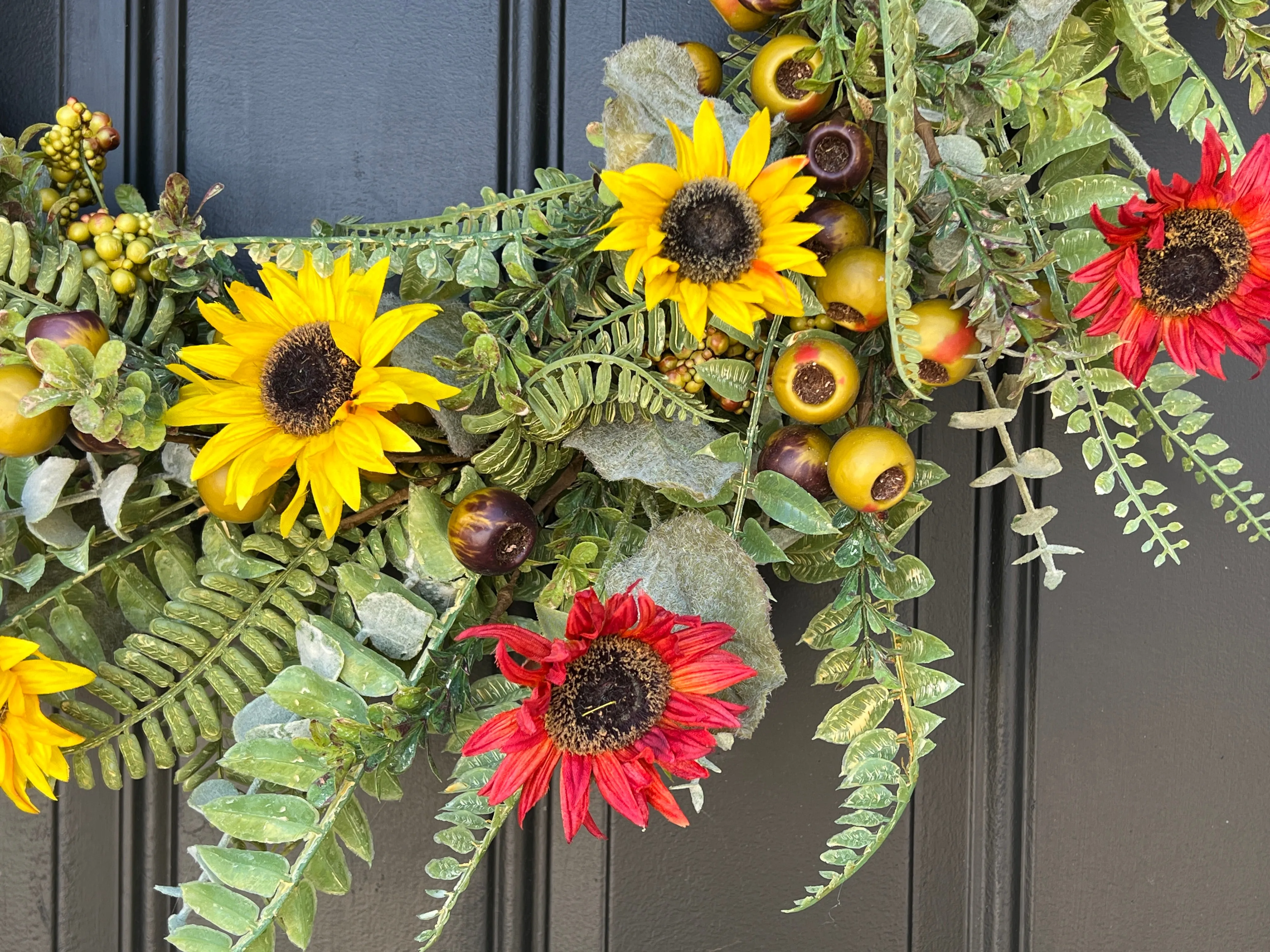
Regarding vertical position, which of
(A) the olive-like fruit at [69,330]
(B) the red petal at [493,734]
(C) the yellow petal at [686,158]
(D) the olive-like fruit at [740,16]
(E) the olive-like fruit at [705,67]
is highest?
(D) the olive-like fruit at [740,16]

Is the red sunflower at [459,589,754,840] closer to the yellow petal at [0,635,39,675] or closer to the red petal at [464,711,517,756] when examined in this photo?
the red petal at [464,711,517,756]

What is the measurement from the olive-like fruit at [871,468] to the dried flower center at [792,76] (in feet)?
0.73

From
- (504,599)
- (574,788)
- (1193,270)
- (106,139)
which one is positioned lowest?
(574,788)

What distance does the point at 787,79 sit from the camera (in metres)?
0.58

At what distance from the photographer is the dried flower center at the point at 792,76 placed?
57 cm

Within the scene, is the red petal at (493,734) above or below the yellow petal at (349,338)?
below

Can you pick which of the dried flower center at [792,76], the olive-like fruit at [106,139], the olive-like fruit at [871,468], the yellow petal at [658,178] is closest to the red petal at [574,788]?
the olive-like fruit at [871,468]

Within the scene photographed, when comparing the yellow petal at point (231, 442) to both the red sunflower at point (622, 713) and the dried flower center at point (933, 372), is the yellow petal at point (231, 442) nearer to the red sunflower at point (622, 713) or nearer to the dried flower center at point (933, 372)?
the red sunflower at point (622, 713)

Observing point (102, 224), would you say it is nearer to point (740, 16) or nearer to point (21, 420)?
point (21, 420)

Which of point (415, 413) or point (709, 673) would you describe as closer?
point (709, 673)

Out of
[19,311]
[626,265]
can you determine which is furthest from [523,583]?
[19,311]

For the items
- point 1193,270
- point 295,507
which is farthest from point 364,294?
point 1193,270

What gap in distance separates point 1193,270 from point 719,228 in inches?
11.6

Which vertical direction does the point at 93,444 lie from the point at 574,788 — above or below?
above
